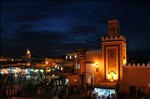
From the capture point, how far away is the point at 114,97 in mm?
15094

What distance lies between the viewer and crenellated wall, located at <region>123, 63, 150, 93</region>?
17609mm

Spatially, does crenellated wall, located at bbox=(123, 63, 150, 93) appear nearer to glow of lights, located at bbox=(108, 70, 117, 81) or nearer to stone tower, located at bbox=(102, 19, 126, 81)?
stone tower, located at bbox=(102, 19, 126, 81)

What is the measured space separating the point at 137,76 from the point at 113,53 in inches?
131

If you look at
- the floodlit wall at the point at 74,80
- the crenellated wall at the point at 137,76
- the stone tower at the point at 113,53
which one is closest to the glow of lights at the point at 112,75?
the stone tower at the point at 113,53

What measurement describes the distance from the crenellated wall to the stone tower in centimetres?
59

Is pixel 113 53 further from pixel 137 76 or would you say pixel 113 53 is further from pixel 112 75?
pixel 137 76

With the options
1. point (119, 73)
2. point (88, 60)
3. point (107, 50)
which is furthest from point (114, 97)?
point (88, 60)

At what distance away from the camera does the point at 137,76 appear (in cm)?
1811

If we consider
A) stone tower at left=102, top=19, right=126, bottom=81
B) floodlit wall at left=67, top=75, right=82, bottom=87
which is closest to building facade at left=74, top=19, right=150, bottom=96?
stone tower at left=102, top=19, right=126, bottom=81

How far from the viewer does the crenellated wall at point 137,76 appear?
17609 millimetres

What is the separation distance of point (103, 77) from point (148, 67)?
15.6 ft

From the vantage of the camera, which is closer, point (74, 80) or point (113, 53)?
point (113, 53)

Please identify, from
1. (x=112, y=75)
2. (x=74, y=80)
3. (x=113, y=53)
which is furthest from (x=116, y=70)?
(x=74, y=80)

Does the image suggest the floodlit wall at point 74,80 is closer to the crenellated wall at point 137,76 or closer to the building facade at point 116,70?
the building facade at point 116,70
